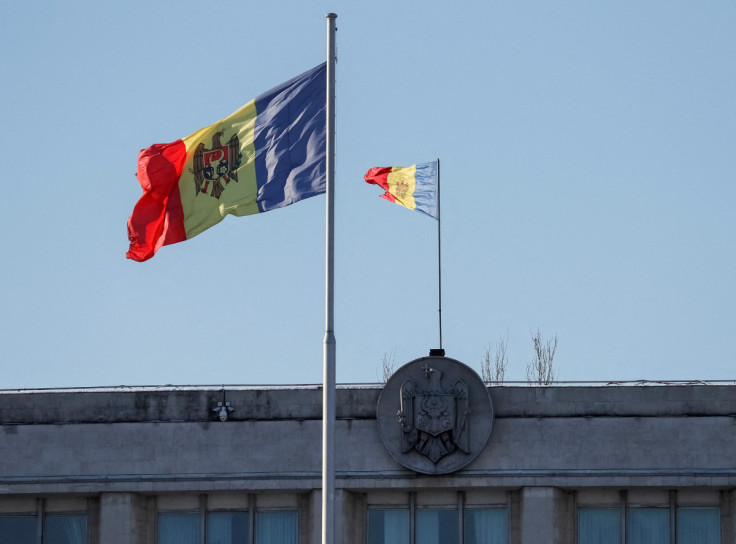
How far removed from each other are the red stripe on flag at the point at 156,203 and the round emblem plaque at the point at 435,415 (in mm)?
9726

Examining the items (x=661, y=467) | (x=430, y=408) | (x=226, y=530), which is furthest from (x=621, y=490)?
(x=226, y=530)

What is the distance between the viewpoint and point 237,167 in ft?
95.5

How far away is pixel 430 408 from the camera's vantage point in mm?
36688

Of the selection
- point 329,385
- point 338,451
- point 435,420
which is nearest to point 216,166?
point 329,385

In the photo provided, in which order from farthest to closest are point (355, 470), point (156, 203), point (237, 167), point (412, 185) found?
point (412, 185), point (355, 470), point (156, 203), point (237, 167)

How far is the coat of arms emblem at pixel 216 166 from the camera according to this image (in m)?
29.1

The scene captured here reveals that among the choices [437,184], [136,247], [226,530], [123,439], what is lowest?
[226,530]

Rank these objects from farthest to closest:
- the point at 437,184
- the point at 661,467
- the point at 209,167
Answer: the point at 437,184, the point at 661,467, the point at 209,167

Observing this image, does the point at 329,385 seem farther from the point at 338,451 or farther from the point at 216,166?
the point at 338,451

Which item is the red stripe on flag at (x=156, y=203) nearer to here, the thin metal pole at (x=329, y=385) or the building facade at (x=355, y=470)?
the thin metal pole at (x=329, y=385)

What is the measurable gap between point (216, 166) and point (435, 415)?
10701mm

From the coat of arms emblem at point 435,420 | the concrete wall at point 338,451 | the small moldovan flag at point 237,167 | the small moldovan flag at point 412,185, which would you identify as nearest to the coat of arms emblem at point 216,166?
the small moldovan flag at point 237,167

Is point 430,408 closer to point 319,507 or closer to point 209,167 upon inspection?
point 319,507

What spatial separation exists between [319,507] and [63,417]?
746cm
